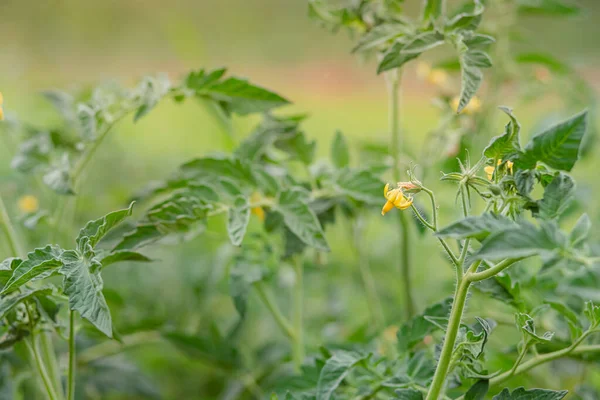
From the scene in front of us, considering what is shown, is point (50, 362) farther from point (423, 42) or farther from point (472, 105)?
point (472, 105)

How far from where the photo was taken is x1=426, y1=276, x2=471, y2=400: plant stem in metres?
0.33

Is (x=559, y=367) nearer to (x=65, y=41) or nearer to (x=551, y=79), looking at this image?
(x=551, y=79)

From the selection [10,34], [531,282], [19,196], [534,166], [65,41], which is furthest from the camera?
[65,41]

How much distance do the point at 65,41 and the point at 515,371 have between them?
2.19 meters

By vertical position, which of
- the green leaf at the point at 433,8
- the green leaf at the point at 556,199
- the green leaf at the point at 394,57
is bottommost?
the green leaf at the point at 556,199

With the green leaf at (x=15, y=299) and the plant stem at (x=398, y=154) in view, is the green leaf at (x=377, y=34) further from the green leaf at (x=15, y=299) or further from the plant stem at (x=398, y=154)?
the green leaf at (x=15, y=299)

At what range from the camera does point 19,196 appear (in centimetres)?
82

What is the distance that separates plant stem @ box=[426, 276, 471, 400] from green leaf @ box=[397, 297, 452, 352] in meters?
0.08

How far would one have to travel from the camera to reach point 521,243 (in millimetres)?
273

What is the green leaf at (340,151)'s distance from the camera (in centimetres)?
59

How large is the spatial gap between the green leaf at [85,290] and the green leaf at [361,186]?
9.1 inches

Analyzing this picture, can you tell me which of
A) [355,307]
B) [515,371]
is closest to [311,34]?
[355,307]

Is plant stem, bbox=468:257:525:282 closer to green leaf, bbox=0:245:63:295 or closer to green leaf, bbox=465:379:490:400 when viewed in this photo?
green leaf, bbox=465:379:490:400

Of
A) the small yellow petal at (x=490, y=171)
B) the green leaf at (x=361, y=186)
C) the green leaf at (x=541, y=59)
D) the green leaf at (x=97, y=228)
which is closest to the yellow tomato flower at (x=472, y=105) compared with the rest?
the green leaf at (x=541, y=59)
